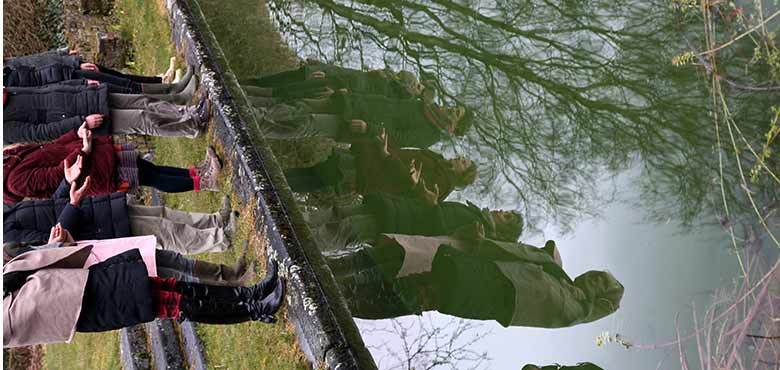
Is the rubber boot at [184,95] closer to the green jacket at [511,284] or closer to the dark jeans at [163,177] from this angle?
the dark jeans at [163,177]

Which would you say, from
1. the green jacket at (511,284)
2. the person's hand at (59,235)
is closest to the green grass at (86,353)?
the person's hand at (59,235)

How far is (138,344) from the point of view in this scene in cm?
711

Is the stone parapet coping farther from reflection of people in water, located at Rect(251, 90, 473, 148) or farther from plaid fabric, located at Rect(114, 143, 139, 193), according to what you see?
plaid fabric, located at Rect(114, 143, 139, 193)

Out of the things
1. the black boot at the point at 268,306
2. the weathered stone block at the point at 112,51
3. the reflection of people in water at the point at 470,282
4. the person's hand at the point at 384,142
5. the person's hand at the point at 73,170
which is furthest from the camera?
the weathered stone block at the point at 112,51

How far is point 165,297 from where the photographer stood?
409cm

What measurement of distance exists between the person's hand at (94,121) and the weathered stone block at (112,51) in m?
4.51

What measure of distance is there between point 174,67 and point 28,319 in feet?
12.9

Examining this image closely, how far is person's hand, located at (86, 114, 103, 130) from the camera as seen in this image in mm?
5379

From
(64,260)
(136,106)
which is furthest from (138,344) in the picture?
(64,260)

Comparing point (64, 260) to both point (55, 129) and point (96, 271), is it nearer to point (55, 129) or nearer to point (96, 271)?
point (96, 271)

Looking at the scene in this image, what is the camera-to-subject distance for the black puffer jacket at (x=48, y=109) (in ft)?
17.6

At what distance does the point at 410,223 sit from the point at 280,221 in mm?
936

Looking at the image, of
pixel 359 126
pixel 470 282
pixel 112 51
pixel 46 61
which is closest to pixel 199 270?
pixel 359 126

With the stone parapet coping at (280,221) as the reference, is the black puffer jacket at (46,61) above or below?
above
